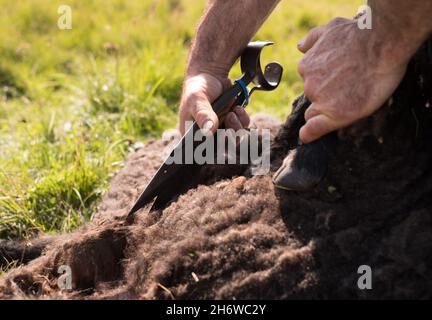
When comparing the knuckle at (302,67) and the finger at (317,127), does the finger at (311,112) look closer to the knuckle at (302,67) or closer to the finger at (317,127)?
the finger at (317,127)

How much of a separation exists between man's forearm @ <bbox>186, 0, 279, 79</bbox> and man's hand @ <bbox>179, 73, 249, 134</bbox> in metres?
0.08

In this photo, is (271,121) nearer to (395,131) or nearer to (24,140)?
(395,131)

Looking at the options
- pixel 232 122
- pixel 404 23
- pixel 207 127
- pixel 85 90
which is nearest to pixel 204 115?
pixel 207 127

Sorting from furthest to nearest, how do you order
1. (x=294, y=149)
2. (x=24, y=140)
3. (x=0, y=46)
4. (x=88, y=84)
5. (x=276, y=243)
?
1. (x=0, y=46)
2. (x=88, y=84)
3. (x=24, y=140)
4. (x=294, y=149)
5. (x=276, y=243)

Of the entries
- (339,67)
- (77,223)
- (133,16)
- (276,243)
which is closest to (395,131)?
(339,67)

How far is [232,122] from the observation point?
2.72 metres

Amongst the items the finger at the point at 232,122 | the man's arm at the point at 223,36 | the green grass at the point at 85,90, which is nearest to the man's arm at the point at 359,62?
the finger at the point at 232,122

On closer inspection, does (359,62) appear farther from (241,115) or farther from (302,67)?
(241,115)

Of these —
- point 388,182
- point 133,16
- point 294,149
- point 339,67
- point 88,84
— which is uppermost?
point 133,16

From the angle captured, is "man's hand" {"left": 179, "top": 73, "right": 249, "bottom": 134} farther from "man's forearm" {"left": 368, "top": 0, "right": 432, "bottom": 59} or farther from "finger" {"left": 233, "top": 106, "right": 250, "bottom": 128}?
"man's forearm" {"left": 368, "top": 0, "right": 432, "bottom": 59}

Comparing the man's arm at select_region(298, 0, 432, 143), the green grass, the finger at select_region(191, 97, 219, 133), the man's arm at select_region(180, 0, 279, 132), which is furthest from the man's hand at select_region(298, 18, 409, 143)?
the green grass

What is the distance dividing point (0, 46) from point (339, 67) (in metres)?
4.54

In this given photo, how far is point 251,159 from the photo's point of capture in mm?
2521

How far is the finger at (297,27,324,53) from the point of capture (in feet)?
7.67
